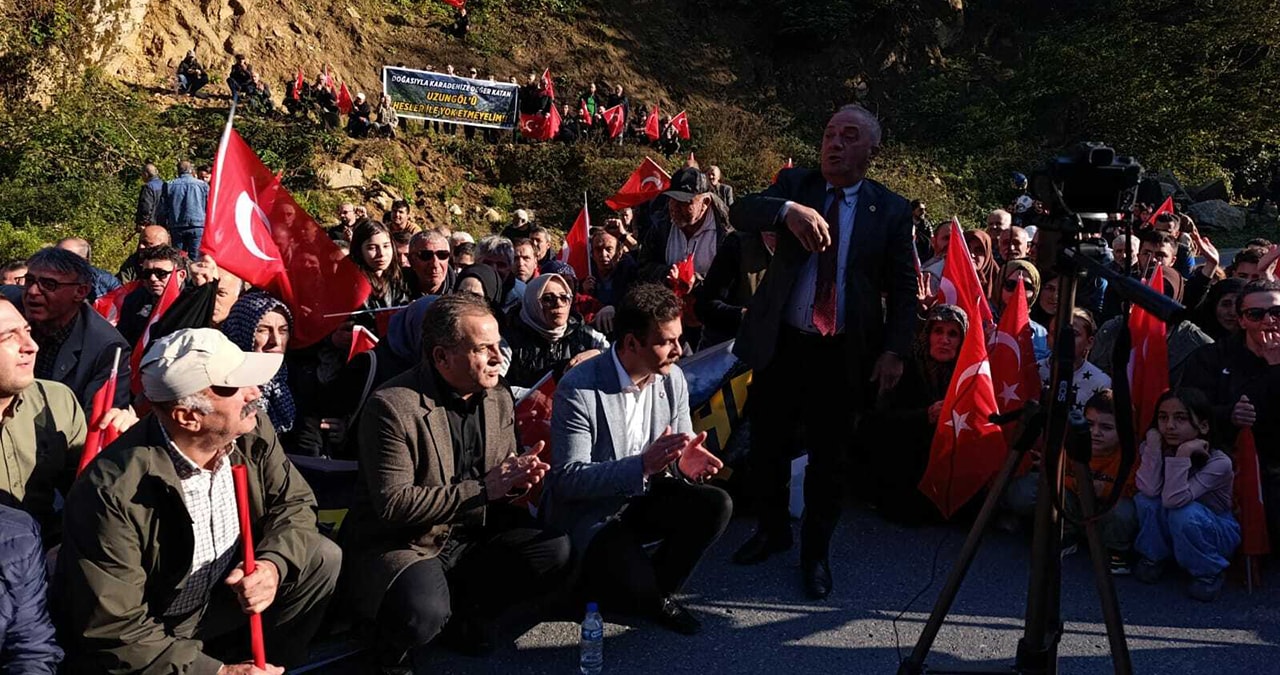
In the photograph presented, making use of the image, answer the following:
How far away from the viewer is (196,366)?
273 centimetres

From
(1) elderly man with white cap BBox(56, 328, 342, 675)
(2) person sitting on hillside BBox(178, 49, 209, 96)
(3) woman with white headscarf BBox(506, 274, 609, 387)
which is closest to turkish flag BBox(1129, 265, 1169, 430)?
(3) woman with white headscarf BBox(506, 274, 609, 387)

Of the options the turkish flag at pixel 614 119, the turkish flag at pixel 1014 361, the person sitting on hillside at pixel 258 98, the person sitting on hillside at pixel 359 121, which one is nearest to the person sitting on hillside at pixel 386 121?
the person sitting on hillside at pixel 359 121

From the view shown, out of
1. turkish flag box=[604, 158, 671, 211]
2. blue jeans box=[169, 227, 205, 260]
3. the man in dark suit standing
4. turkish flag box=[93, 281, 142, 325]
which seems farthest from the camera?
blue jeans box=[169, 227, 205, 260]

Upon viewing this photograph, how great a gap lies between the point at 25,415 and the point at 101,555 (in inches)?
39.0

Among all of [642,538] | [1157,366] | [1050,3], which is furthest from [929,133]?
[642,538]

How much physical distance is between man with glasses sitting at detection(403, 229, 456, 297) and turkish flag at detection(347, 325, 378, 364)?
76 cm

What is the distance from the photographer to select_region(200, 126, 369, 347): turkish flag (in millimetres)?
5012

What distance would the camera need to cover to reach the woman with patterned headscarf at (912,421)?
5102 millimetres

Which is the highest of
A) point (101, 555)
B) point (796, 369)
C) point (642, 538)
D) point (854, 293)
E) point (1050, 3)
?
point (1050, 3)

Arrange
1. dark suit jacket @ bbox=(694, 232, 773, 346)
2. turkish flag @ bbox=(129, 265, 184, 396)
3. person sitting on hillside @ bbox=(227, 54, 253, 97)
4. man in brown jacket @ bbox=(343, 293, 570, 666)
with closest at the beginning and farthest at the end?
man in brown jacket @ bbox=(343, 293, 570, 666), dark suit jacket @ bbox=(694, 232, 773, 346), turkish flag @ bbox=(129, 265, 184, 396), person sitting on hillside @ bbox=(227, 54, 253, 97)

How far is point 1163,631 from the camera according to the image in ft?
13.0

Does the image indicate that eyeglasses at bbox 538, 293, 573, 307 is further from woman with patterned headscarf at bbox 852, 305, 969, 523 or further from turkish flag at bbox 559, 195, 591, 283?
turkish flag at bbox 559, 195, 591, 283

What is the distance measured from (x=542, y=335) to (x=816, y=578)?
6.38 ft

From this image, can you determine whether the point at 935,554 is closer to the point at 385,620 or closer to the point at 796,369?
the point at 796,369
